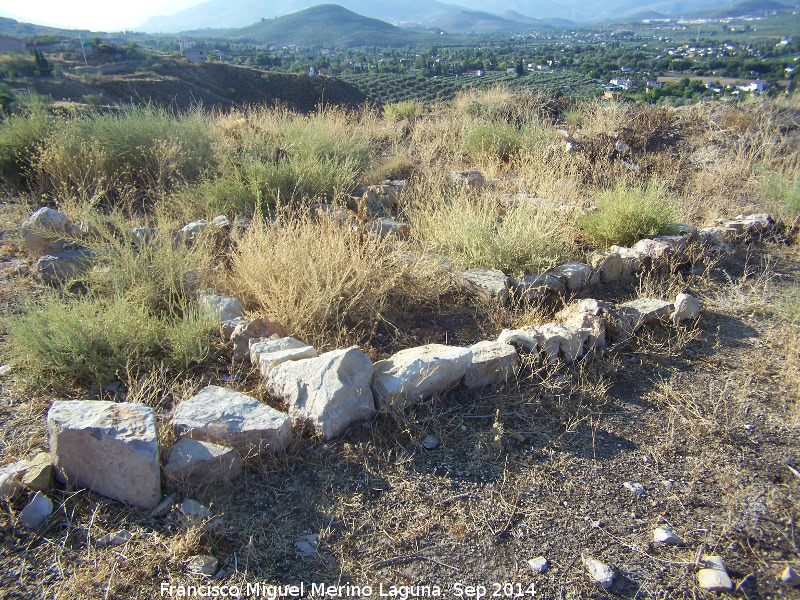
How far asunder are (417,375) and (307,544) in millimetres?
1126

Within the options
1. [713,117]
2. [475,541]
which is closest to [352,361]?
[475,541]

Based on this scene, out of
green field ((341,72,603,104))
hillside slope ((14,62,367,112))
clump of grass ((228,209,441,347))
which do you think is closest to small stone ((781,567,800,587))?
clump of grass ((228,209,441,347))

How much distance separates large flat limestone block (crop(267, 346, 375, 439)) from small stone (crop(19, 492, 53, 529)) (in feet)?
3.82

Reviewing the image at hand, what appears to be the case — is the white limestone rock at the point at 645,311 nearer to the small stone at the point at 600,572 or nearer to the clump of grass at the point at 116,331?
the small stone at the point at 600,572

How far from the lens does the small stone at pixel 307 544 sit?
215 centimetres

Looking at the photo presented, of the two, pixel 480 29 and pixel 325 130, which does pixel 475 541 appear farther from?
pixel 480 29

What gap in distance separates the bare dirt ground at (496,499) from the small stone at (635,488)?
0.09ft

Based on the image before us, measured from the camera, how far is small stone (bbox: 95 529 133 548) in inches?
82.1

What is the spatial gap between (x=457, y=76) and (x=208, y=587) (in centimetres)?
3595

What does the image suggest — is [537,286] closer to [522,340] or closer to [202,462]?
[522,340]

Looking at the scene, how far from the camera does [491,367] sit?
319cm

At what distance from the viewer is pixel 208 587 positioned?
1.95m

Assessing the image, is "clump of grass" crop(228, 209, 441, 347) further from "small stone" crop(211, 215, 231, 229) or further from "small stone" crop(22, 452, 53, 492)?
"small stone" crop(22, 452, 53, 492)

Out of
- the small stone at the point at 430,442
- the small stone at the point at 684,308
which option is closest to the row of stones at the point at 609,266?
the small stone at the point at 684,308
